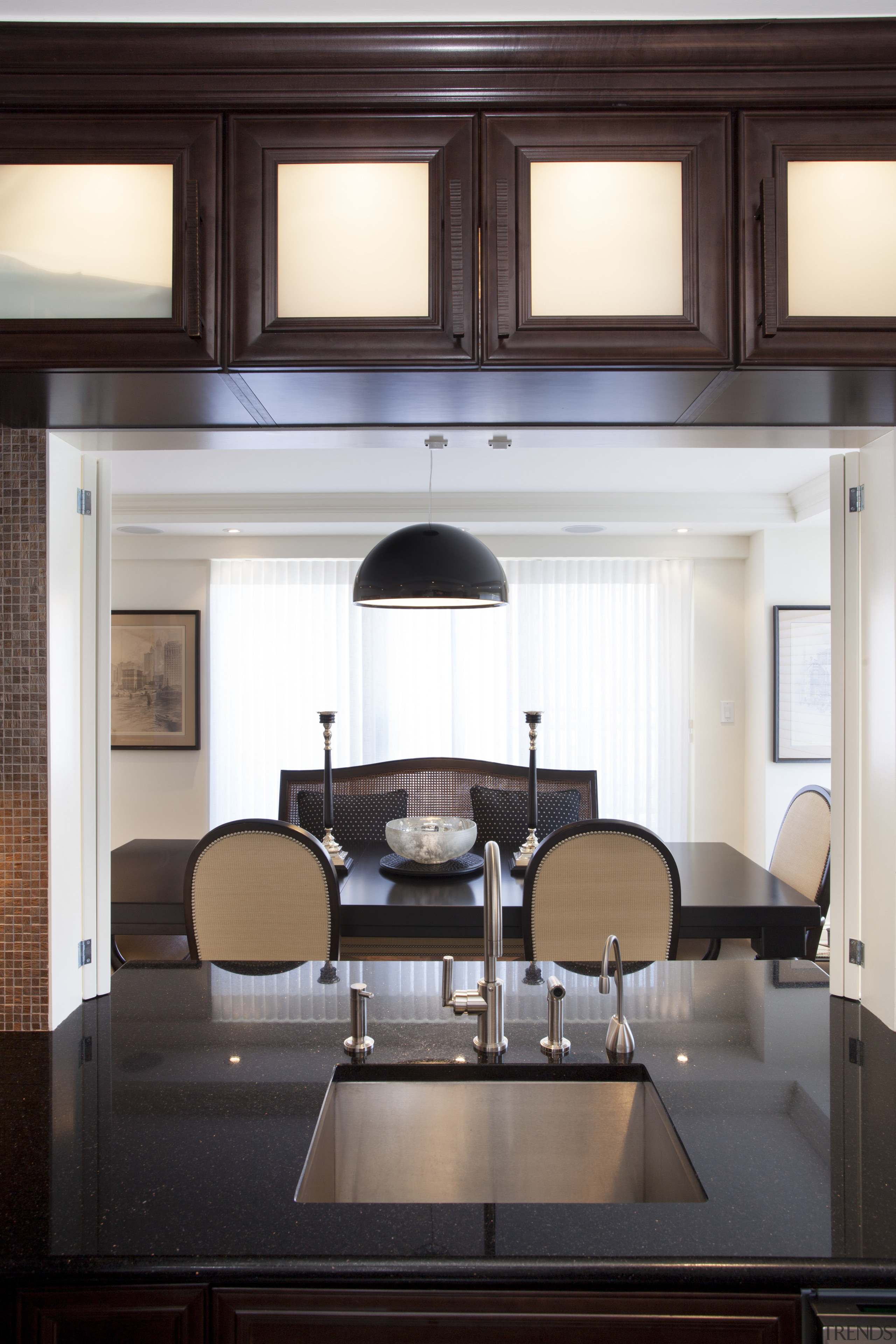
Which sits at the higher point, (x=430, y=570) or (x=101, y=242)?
(x=101, y=242)

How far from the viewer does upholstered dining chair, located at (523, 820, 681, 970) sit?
228 centimetres

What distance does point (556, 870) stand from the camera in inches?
90.4

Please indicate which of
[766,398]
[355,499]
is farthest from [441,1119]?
[355,499]

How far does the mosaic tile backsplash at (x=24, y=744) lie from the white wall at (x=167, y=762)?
13.0 feet

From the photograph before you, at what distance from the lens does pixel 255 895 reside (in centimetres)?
230

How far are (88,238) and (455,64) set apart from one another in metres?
0.54

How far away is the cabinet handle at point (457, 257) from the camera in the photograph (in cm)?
110

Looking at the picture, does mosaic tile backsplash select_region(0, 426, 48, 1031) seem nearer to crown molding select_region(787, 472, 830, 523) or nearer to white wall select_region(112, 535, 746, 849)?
crown molding select_region(787, 472, 830, 523)

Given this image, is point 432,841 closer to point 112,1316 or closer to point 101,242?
point 112,1316

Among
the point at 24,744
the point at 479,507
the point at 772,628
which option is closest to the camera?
the point at 24,744

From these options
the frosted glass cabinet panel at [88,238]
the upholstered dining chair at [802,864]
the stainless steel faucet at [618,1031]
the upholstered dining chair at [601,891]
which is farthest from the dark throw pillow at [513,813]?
the frosted glass cabinet panel at [88,238]

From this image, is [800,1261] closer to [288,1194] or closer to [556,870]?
[288,1194]

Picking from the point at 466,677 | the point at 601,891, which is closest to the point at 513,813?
the point at 601,891

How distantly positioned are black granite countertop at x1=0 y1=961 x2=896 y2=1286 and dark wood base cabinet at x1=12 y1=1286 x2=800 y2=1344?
3 centimetres
